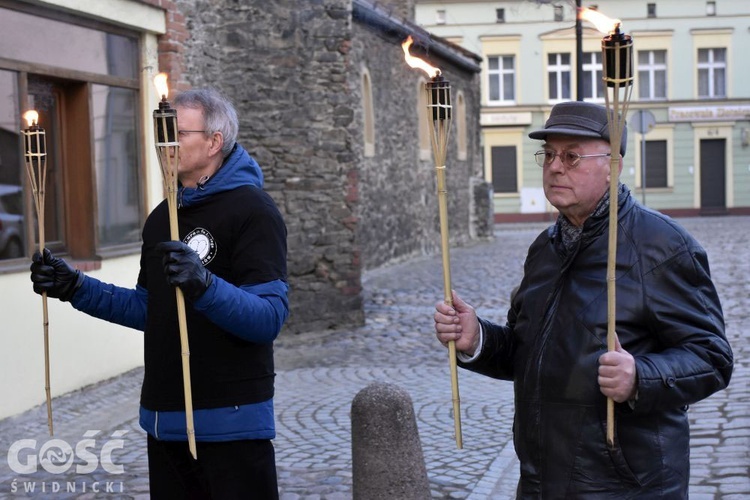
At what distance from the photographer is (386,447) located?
16.6 feet

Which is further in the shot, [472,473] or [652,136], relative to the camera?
[652,136]

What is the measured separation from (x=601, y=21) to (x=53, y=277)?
6.76ft

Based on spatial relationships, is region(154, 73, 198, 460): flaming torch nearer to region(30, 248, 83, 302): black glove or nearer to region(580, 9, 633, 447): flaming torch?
region(30, 248, 83, 302): black glove

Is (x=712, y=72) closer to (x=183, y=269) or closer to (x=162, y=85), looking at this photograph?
(x=162, y=85)

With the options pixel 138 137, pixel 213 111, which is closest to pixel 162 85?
pixel 213 111

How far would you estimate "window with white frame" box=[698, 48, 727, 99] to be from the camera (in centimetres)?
4162

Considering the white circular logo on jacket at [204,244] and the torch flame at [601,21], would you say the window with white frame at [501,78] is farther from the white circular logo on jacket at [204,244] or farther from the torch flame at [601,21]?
the torch flame at [601,21]

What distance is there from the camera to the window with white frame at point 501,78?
4209 cm

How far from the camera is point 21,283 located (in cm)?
821

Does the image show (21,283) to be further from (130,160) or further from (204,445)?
(204,445)

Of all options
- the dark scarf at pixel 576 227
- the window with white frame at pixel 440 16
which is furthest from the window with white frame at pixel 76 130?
the window with white frame at pixel 440 16

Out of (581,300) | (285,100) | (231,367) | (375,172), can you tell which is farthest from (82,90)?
(375,172)

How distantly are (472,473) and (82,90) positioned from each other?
5.19 metres

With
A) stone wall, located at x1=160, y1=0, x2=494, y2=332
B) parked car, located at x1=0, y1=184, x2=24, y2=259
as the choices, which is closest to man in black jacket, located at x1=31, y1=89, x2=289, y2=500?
parked car, located at x1=0, y1=184, x2=24, y2=259
